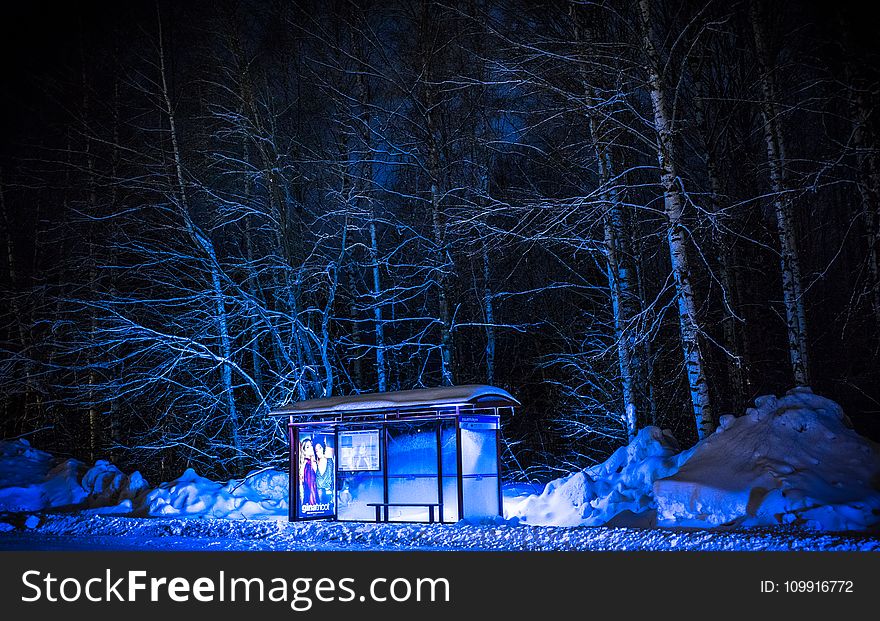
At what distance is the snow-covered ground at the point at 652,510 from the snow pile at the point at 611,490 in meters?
0.03

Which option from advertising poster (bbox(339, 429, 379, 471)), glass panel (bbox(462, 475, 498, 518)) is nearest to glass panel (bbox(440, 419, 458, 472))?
glass panel (bbox(462, 475, 498, 518))

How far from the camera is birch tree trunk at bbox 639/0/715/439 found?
1339 cm

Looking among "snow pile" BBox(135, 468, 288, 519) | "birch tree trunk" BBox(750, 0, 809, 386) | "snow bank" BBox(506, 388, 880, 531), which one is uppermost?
"birch tree trunk" BBox(750, 0, 809, 386)

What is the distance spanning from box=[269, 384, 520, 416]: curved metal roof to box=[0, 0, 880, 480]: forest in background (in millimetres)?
3159

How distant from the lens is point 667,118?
47.1 ft

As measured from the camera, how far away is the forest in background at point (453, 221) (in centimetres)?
1606

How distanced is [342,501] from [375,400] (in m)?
2.32

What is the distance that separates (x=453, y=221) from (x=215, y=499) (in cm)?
834

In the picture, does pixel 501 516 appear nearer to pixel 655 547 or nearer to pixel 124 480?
pixel 655 547

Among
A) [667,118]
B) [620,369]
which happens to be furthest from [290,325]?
[667,118]

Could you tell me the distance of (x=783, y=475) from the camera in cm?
1091

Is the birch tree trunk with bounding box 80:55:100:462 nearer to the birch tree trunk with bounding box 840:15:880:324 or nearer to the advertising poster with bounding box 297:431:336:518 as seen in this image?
the advertising poster with bounding box 297:431:336:518

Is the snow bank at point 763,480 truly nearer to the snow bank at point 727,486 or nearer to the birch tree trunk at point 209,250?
the snow bank at point 727,486

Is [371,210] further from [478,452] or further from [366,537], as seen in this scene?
[366,537]
